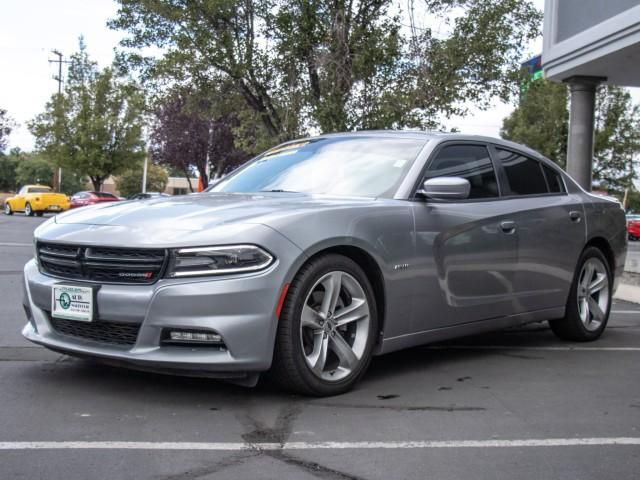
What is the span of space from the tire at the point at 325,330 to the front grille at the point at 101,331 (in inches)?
28.8

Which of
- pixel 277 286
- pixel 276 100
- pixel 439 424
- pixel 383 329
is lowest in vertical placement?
pixel 439 424

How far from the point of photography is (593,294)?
258 inches

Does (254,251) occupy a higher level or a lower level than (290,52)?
lower

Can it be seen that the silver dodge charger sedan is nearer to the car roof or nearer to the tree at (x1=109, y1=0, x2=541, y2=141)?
the car roof

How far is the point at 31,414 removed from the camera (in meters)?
3.86

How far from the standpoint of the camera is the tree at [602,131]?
4034 cm

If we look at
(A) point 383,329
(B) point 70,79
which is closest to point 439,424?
(A) point 383,329

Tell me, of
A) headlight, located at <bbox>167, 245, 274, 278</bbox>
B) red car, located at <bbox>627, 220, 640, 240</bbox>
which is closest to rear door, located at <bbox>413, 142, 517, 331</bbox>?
headlight, located at <bbox>167, 245, 274, 278</bbox>

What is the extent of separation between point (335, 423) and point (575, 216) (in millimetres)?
3197

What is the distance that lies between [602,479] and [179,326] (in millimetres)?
1986

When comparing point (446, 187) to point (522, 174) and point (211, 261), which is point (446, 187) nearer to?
point (522, 174)

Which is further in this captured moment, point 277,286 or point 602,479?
point 277,286

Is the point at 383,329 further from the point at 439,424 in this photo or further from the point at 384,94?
the point at 384,94

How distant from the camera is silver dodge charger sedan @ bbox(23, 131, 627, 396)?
12.9 ft
